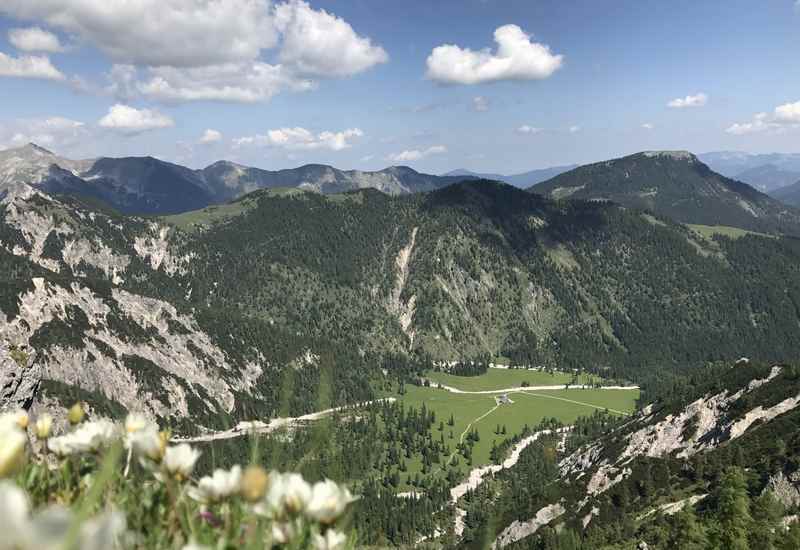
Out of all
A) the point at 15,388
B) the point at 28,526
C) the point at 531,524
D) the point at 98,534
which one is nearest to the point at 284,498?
the point at 98,534

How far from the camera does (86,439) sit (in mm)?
4992

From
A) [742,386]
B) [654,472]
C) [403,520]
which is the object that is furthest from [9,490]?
[742,386]

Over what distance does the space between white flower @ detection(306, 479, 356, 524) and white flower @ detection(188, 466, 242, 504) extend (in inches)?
23.1

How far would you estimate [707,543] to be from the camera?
51375 millimetres

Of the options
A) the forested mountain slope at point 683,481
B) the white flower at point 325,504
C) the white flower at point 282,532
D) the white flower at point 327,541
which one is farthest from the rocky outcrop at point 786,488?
the white flower at point 282,532

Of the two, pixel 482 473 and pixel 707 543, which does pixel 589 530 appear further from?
pixel 482 473

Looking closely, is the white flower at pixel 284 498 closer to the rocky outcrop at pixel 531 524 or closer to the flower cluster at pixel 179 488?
the flower cluster at pixel 179 488

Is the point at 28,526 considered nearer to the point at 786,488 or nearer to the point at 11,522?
the point at 11,522

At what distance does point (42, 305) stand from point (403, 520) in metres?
151

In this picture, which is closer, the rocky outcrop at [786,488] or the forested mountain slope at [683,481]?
the forested mountain slope at [683,481]

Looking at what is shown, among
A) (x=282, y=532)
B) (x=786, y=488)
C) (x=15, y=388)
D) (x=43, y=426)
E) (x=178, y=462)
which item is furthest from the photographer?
(x=786, y=488)

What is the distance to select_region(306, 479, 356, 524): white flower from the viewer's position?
13.7 ft

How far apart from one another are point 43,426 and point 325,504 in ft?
11.0

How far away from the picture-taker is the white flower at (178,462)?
15.0ft
